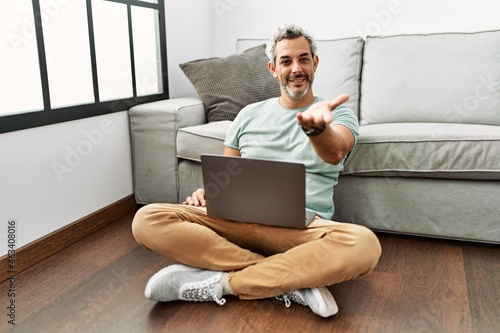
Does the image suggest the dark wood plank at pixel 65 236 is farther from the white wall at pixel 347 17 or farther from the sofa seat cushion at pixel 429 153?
the white wall at pixel 347 17

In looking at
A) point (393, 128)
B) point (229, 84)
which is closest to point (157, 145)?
point (229, 84)

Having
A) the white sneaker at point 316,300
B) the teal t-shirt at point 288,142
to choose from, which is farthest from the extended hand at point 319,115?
the white sneaker at point 316,300

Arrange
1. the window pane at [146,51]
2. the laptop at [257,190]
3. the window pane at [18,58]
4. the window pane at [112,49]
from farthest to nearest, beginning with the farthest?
the window pane at [146,51] < the window pane at [112,49] < the window pane at [18,58] < the laptop at [257,190]

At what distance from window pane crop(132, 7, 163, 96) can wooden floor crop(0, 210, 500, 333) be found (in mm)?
1116

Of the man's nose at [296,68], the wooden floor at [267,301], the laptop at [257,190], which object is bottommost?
the wooden floor at [267,301]

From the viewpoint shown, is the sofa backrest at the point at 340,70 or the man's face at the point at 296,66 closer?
the man's face at the point at 296,66

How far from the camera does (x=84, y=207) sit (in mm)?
2094

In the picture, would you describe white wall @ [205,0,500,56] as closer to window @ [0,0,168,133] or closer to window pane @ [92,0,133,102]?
window @ [0,0,168,133]

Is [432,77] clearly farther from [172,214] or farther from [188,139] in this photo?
[172,214]

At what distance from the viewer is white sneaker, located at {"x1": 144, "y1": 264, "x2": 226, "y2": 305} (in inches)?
56.9

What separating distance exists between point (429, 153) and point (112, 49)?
1.59 meters

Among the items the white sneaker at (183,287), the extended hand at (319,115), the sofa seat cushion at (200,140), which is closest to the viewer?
the extended hand at (319,115)

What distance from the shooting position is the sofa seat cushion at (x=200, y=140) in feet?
6.84

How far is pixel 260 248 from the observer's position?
157cm
